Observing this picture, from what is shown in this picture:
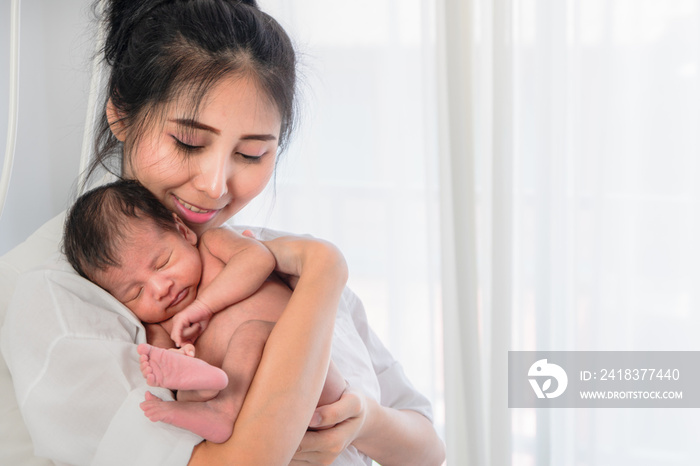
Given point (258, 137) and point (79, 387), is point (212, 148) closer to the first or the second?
point (258, 137)

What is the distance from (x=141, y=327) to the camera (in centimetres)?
105

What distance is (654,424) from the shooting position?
1889mm

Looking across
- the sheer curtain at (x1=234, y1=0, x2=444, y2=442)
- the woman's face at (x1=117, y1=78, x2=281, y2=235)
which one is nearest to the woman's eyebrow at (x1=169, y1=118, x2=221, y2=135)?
the woman's face at (x1=117, y1=78, x2=281, y2=235)

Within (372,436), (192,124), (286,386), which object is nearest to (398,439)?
(372,436)

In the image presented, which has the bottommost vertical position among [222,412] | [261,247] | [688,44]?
[222,412]

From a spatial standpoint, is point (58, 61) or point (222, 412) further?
point (58, 61)

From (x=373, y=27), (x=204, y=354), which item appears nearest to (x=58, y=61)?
(x=373, y=27)

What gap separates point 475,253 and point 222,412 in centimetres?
103

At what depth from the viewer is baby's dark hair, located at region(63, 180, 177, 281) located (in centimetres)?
109

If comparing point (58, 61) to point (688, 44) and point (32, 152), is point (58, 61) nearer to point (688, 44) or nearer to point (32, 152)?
point (32, 152)

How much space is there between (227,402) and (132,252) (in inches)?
13.7

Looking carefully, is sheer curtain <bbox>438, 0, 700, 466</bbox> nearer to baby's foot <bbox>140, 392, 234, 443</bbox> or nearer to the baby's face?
the baby's face

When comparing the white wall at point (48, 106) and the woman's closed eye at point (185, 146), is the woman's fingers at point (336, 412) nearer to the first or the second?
the woman's closed eye at point (185, 146)

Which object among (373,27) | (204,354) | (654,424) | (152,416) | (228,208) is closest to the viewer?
(152,416)
